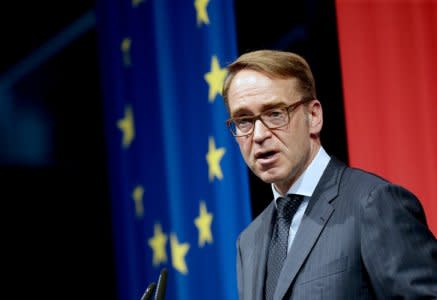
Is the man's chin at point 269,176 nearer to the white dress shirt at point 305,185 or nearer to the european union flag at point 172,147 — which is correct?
the white dress shirt at point 305,185

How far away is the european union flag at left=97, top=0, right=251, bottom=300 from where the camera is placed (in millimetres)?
2949

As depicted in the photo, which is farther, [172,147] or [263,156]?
[172,147]

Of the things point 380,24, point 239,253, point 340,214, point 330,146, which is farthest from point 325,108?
point 340,214

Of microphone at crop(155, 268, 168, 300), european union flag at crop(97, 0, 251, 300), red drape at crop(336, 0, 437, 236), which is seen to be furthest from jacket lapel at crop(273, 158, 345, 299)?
european union flag at crop(97, 0, 251, 300)

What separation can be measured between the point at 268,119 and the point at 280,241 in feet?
0.87

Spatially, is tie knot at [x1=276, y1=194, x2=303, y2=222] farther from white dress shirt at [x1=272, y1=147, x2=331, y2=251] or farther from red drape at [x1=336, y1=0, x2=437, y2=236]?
red drape at [x1=336, y1=0, x2=437, y2=236]

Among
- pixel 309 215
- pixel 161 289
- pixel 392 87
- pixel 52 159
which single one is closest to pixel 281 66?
pixel 309 215

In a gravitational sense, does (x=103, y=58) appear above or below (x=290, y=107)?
above

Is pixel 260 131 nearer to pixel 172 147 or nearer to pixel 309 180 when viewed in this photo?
pixel 309 180

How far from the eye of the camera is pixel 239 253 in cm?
171

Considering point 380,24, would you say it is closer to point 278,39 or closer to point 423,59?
point 423,59

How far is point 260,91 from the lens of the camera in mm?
1475

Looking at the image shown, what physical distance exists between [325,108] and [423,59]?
412mm

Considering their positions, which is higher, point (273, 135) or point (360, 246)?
point (273, 135)
